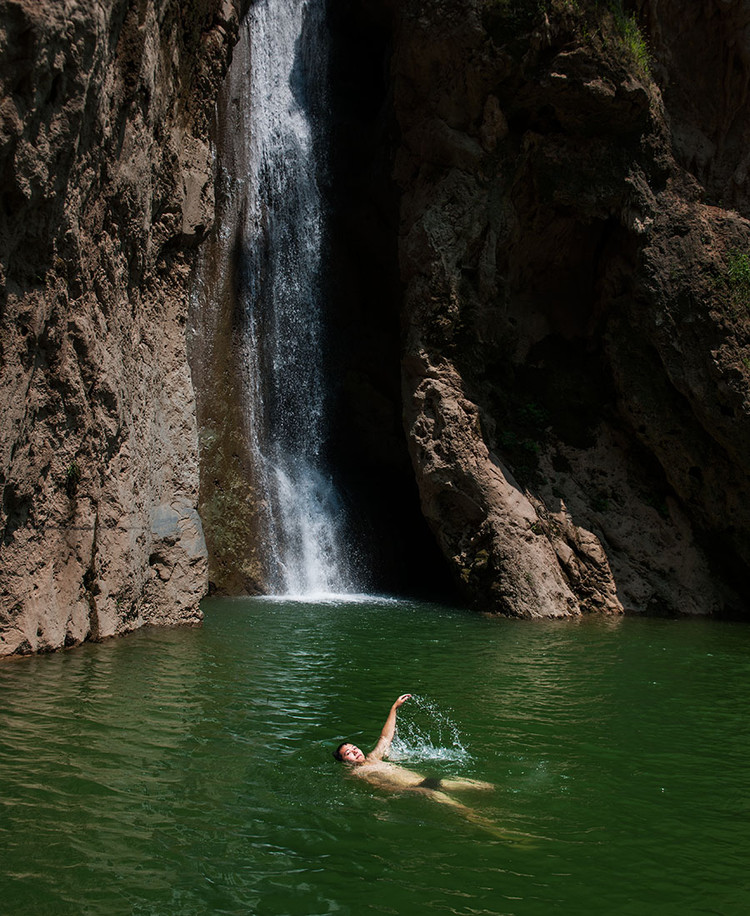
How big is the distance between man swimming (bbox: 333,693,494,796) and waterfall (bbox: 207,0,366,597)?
35.9 feet

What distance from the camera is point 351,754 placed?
18.8 ft

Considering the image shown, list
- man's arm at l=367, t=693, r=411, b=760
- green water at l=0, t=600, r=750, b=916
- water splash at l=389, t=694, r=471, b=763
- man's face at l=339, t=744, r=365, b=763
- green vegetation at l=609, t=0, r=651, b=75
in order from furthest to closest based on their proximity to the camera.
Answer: green vegetation at l=609, t=0, r=651, b=75, water splash at l=389, t=694, r=471, b=763, man's arm at l=367, t=693, r=411, b=760, man's face at l=339, t=744, r=365, b=763, green water at l=0, t=600, r=750, b=916

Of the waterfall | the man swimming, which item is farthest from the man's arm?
the waterfall

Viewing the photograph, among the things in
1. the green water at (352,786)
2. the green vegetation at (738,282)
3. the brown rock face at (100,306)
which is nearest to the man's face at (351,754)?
the green water at (352,786)

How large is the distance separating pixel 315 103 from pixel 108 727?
19.2 m

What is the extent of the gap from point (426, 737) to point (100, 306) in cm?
667

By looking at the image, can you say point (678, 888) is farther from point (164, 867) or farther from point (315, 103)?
point (315, 103)

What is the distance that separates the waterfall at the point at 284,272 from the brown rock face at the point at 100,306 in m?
5.13

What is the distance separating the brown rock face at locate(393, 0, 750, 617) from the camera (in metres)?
15.7

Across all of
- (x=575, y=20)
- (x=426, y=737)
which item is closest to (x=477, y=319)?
(x=575, y=20)

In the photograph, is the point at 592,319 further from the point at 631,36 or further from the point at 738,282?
the point at 631,36

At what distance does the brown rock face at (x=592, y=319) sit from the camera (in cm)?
1573

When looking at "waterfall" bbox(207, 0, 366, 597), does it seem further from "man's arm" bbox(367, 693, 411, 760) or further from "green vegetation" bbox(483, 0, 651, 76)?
"man's arm" bbox(367, 693, 411, 760)

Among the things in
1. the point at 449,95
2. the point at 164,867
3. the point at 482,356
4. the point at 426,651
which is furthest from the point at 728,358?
the point at 164,867
